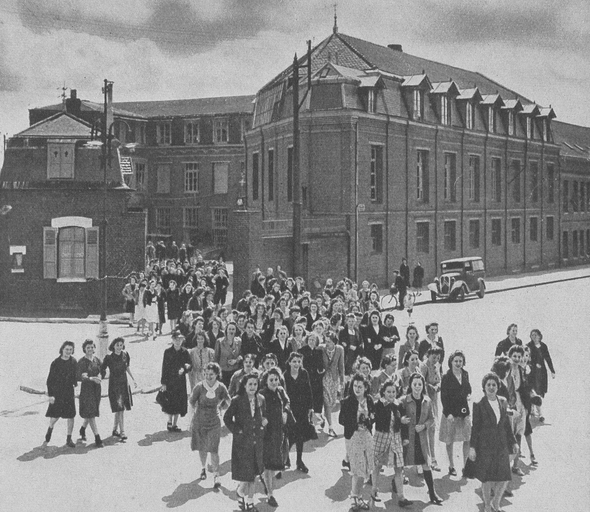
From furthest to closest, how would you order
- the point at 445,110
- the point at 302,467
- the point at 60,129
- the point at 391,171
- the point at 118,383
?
1. the point at 445,110
2. the point at 391,171
3. the point at 60,129
4. the point at 118,383
5. the point at 302,467

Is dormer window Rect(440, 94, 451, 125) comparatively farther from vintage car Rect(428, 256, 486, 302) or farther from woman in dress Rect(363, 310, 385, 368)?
woman in dress Rect(363, 310, 385, 368)

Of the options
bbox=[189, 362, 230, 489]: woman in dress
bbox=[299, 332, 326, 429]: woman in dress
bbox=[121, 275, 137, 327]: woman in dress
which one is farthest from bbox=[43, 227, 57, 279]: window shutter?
bbox=[189, 362, 230, 489]: woman in dress

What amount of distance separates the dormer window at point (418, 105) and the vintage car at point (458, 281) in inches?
342

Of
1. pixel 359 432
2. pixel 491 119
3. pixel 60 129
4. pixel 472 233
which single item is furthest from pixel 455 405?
pixel 491 119

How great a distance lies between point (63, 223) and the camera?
27312 millimetres

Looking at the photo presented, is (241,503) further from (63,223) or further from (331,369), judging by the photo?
(63,223)

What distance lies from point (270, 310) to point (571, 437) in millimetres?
6694

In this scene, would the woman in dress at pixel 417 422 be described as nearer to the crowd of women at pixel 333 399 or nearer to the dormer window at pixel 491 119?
the crowd of women at pixel 333 399

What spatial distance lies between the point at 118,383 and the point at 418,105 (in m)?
29.1

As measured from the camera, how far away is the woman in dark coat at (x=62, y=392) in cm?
1171

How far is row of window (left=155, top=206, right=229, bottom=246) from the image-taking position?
58.8 m

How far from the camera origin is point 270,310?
53.9 feet

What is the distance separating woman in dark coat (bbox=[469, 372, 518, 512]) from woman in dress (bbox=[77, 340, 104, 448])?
5.68m

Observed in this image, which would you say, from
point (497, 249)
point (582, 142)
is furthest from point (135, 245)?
point (582, 142)
